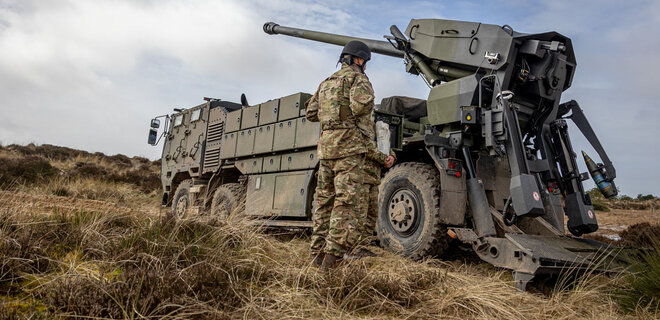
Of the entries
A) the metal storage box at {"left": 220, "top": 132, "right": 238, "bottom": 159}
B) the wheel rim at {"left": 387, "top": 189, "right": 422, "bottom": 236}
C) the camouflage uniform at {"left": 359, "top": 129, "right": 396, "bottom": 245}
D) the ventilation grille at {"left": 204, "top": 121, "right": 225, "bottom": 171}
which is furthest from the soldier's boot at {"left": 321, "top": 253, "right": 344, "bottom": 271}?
the ventilation grille at {"left": 204, "top": 121, "right": 225, "bottom": 171}

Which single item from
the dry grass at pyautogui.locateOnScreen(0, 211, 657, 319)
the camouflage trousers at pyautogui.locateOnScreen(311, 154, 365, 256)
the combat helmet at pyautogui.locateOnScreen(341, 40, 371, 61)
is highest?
the combat helmet at pyautogui.locateOnScreen(341, 40, 371, 61)

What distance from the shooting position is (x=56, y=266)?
117 inches

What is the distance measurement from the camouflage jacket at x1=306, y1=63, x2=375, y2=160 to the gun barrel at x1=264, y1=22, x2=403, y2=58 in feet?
10.2

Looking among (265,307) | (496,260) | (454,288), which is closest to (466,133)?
(496,260)

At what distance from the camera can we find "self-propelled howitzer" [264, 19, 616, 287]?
4859 mm

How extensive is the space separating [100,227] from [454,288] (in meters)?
2.82

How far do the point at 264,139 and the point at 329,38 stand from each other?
2353 millimetres

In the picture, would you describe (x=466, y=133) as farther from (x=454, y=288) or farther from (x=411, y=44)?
(x=454, y=288)

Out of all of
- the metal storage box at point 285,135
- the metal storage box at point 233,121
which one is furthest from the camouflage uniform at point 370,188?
the metal storage box at point 233,121

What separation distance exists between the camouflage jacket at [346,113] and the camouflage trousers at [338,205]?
109mm

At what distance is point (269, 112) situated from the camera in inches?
315

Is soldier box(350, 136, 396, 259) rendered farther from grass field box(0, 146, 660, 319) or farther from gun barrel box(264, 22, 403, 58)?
gun barrel box(264, 22, 403, 58)

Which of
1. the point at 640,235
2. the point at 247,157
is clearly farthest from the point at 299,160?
the point at 640,235

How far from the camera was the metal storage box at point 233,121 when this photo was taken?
348 inches
